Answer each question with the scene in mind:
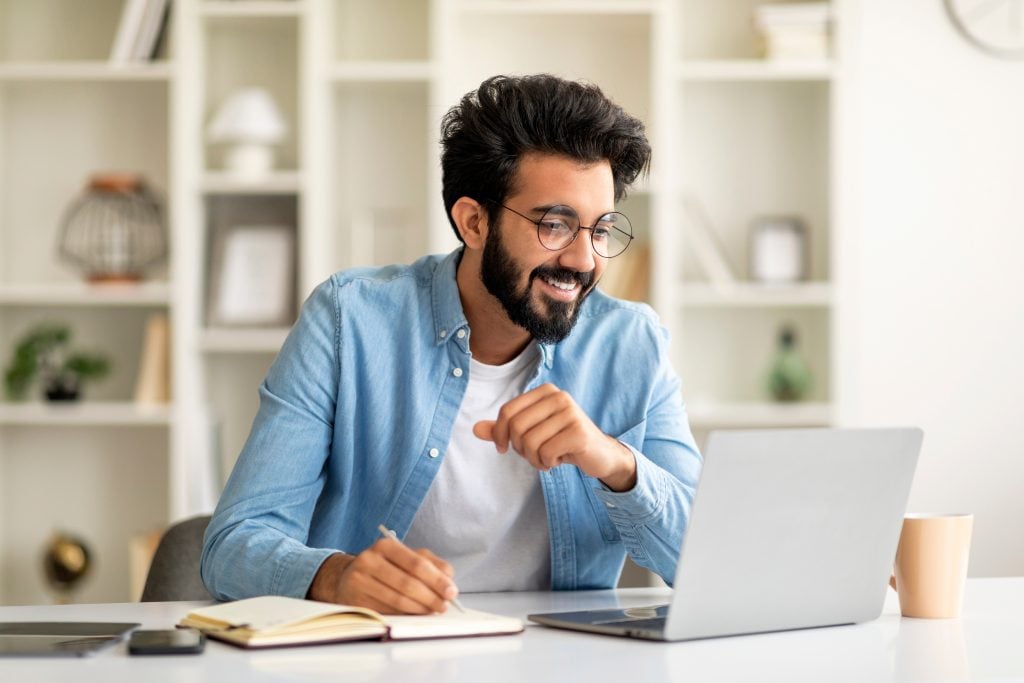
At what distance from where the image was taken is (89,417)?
123 inches

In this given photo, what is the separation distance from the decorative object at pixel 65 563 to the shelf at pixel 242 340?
62cm

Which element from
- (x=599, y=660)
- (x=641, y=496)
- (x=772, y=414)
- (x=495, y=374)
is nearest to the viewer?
(x=599, y=660)

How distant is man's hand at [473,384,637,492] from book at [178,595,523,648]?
0.18 m

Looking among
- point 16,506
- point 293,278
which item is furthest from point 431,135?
point 16,506

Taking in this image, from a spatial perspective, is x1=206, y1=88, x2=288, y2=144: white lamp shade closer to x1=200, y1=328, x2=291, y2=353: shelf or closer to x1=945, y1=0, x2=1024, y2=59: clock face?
x1=200, y1=328, x2=291, y2=353: shelf

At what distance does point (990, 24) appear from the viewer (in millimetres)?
3219

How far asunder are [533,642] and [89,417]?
7.53 ft

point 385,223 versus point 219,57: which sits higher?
point 219,57

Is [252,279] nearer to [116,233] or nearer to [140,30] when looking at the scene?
[116,233]

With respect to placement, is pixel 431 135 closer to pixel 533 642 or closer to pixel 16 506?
pixel 16 506

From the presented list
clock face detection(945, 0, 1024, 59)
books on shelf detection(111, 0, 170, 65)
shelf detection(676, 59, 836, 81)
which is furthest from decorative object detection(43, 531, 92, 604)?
clock face detection(945, 0, 1024, 59)

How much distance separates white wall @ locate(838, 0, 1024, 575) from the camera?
3.25 m

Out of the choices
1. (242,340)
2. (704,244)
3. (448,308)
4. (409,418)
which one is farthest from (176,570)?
(704,244)

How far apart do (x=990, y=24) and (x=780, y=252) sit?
82 cm
